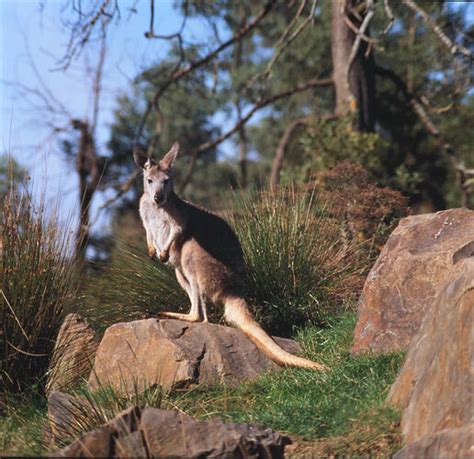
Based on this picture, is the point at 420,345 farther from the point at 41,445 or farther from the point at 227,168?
the point at 227,168

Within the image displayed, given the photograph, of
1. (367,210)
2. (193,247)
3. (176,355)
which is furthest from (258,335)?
(367,210)

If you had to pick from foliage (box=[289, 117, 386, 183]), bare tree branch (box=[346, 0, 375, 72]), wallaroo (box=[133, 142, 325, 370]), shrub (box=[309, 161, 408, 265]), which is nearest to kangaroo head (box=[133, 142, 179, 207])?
wallaroo (box=[133, 142, 325, 370])

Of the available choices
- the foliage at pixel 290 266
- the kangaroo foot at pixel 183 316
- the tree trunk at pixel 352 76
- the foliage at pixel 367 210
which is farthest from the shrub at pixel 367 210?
the tree trunk at pixel 352 76

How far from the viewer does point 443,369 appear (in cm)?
536

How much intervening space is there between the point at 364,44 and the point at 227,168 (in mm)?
14350

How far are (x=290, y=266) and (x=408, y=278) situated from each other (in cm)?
192

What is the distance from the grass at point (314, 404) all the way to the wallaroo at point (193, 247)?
1.04 metres

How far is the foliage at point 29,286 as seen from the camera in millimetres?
7078

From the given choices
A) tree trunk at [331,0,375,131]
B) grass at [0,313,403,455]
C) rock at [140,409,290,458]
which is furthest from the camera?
tree trunk at [331,0,375,131]

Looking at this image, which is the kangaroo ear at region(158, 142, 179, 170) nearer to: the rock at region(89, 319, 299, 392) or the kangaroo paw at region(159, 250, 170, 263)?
the kangaroo paw at region(159, 250, 170, 263)

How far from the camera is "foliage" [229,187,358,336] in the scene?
351 inches

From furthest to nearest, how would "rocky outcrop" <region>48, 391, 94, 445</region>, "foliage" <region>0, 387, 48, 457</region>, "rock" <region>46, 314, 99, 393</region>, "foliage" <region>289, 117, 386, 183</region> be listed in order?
1. "foliage" <region>289, 117, 386, 183</region>
2. "rock" <region>46, 314, 99, 393</region>
3. "rocky outcrop" <region>48, 391, 94, 445</region>
4. "foliage" <region>0, 387, 48, 457</region>

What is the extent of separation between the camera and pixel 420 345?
5781 millimetres

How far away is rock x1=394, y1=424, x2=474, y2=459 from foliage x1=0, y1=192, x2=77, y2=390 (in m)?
3.43
